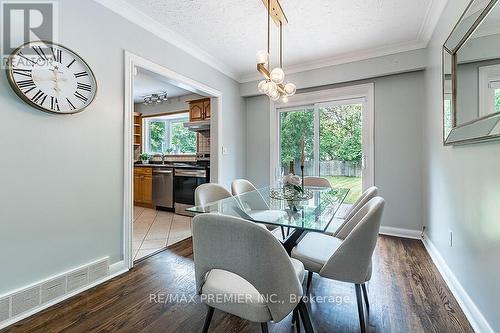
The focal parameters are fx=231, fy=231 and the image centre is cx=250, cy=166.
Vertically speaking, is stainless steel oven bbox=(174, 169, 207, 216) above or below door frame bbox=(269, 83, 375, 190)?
below

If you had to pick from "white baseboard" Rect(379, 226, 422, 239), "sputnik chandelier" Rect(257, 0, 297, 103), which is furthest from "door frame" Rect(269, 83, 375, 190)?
"sputnik chandelier" Rect(257, 0, 297, 103)

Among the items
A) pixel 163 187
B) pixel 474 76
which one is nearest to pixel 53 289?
pixel 163 187

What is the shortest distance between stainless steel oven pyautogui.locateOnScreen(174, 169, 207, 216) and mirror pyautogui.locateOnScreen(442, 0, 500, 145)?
10.9 feet

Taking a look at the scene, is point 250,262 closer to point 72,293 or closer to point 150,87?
point 72,293

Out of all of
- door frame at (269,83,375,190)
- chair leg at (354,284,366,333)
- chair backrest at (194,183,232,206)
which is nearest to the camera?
chair leg at (354,284,366,333)

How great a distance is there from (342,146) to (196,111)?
2784 mm

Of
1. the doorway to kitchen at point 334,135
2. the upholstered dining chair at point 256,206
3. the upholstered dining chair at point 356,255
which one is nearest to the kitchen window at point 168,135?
the doorway to kitchen at point 334,135

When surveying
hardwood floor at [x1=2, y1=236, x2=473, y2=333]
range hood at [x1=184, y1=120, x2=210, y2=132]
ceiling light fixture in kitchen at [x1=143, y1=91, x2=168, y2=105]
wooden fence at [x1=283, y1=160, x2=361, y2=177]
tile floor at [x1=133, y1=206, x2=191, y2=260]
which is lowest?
hardwood floor at [x1=2, y1=236, x2=473, y2=333]

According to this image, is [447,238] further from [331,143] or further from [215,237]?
[215,237]

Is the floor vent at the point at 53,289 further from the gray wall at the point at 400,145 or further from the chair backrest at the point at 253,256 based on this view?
the gray wall at the point at 400,145

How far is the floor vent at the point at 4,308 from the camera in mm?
1457

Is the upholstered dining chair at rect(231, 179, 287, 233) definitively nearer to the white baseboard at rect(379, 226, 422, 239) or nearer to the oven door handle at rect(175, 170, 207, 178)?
the oven door handle at rect(175, 170, 207, 178)

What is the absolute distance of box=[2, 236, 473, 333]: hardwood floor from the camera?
4.76ft

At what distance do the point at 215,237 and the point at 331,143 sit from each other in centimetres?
307
